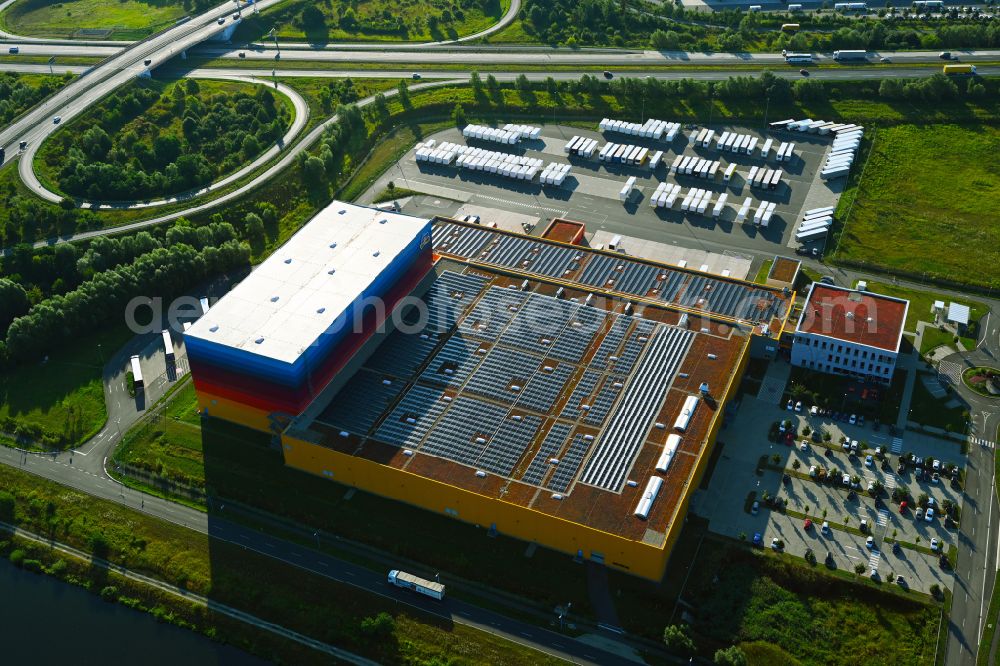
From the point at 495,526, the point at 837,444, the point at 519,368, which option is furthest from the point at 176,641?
the point at 837,444

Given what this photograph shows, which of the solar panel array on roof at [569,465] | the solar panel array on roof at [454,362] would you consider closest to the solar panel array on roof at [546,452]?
the solar panel array on roof at [569,465]

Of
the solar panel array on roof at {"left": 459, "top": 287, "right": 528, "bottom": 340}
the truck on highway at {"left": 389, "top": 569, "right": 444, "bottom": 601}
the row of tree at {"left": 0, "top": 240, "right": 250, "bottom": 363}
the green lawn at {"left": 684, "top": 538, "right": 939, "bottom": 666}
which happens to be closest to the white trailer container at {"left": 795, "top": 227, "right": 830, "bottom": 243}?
the solar panel array on roof at {"left": 459, "top": 287, "right": 528, "bottom": 340}

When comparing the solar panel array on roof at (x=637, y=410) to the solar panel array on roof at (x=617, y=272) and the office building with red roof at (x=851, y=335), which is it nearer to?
the solar panel array on roof at (x=617, y=272)

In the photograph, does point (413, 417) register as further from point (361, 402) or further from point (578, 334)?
point (578, 334)

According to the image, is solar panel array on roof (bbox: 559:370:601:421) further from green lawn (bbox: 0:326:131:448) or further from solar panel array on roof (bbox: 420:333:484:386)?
green lawn (bbox: 0:326:131:448)

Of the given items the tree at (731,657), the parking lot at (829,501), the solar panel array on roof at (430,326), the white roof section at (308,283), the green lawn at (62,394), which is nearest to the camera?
the tree at (731,657)
